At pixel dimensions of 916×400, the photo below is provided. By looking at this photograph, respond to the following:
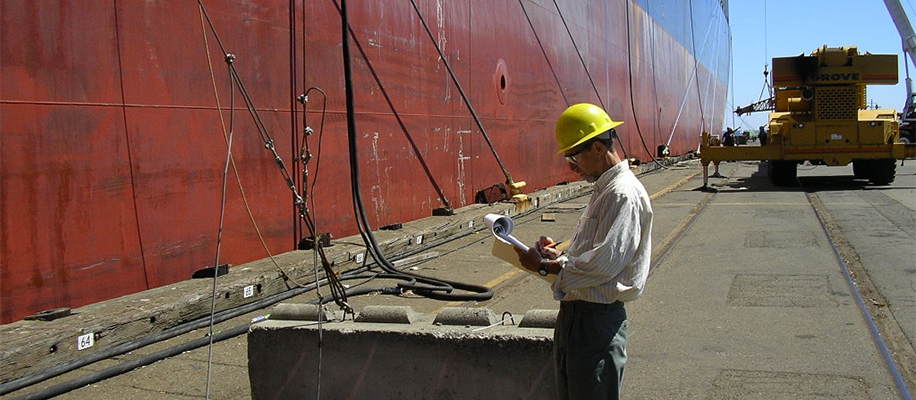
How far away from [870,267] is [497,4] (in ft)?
31.1

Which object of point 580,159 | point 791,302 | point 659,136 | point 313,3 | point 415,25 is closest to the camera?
point 580,159

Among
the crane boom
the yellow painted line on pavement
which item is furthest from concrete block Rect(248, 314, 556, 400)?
the crane boom

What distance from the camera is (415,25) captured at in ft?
41.5

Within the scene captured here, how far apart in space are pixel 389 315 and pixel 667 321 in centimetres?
308

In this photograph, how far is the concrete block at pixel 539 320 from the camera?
4359 millimetres

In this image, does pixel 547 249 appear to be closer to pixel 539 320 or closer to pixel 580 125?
pixel 580 125

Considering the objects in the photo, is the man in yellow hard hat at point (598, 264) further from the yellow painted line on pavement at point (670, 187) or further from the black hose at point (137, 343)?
the yellow painted line on pavement at point (670, 187)

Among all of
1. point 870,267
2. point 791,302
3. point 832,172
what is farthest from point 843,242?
point 832,172

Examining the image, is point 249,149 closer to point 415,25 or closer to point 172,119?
point 172,119

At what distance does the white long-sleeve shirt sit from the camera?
118 inches

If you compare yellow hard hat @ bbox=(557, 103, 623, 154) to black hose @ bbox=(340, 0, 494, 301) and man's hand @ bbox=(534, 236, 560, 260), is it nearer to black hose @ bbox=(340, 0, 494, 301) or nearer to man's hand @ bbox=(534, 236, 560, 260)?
man's hand @ bbox=(534, 236, 560, 260)

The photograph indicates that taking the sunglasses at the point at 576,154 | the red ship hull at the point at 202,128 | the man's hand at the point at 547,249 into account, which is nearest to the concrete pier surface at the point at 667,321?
the red ship hull at the point at 202,128

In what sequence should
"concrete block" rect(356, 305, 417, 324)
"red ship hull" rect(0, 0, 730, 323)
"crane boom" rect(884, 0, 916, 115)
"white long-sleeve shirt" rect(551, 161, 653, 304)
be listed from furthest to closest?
1. "crane boom" rect(884, 0, 916, 115)
2. "red ship hull" rect(0, 0, 730, 323)
3. "concrete block" rect(356, 305, 417, 324)
4. "white long-sleeve shirt" rect(551, 161, 653, 304)

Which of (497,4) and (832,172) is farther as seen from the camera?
(832,172)
